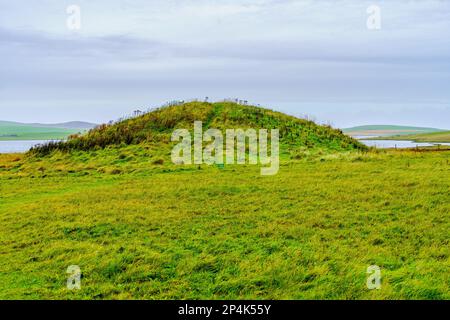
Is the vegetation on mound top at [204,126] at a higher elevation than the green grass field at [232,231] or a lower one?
higher

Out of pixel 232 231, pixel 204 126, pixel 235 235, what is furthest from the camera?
pixel 204 126

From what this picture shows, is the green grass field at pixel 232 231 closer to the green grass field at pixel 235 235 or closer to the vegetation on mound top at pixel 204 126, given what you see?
the green grass field at pixel 235 235

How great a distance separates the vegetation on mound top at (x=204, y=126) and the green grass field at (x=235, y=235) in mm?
13651

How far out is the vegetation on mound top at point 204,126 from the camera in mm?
37969

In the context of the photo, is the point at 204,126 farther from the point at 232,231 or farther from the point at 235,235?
the point at 235,235

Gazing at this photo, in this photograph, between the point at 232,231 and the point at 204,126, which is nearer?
the point at 232,231

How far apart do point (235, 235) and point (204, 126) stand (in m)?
26.7

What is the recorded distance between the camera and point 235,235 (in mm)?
12891

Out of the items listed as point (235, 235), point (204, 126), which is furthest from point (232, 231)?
point (204, 126)

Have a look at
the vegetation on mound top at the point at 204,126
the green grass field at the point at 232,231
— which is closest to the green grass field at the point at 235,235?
the green grass field at the point at 232,231

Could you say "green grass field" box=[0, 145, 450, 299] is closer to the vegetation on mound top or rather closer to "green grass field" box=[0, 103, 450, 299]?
"green grass field" box=[0, 103, 450, 299]

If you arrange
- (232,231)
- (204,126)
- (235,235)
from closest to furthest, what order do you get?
(235,235) → (232,231) → (204,126)

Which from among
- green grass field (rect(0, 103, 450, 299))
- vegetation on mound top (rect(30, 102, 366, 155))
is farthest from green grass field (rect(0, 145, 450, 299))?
vegetation on mound top (rect(30, 102, 366, 155))
